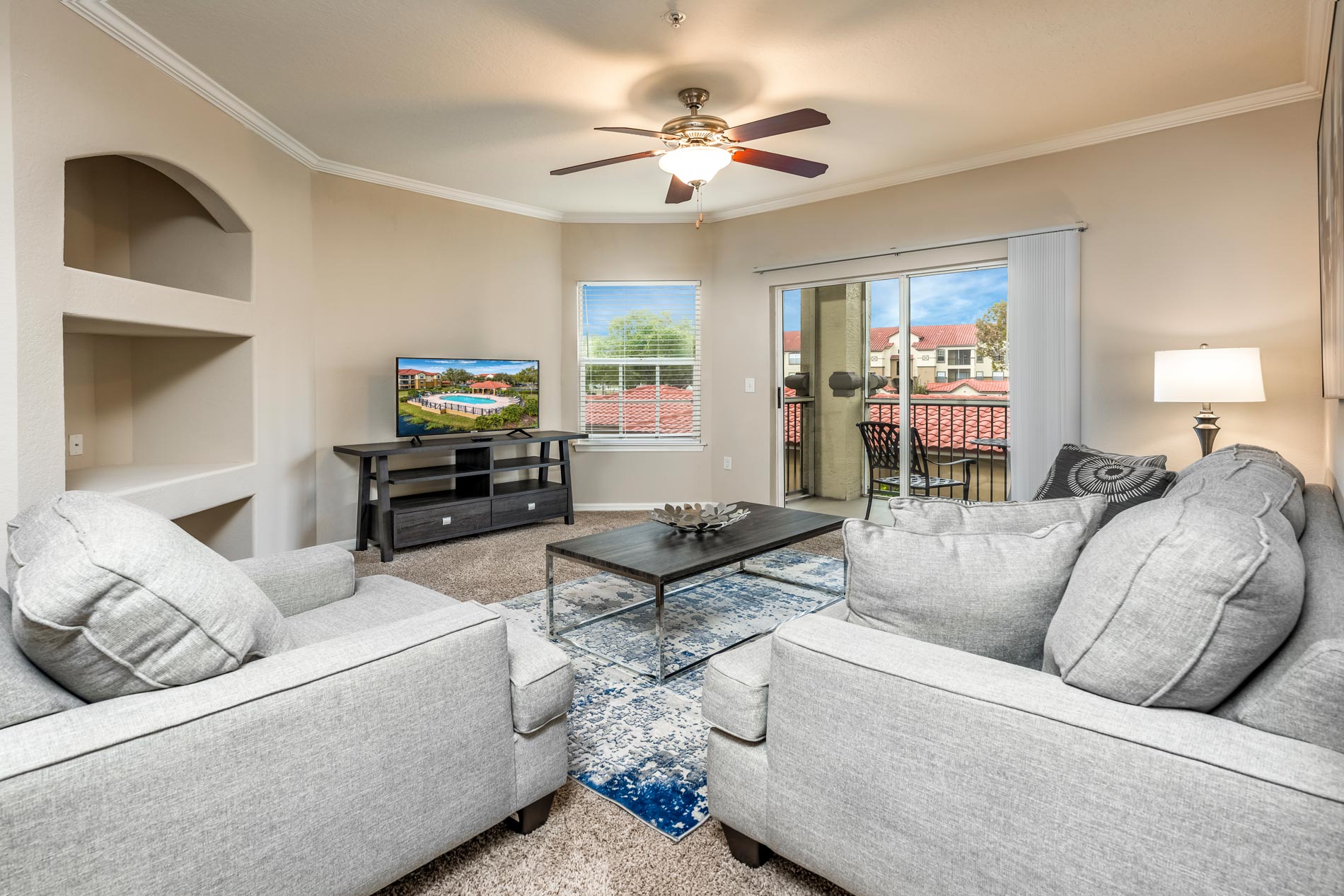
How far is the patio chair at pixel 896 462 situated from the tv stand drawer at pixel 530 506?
2.29m

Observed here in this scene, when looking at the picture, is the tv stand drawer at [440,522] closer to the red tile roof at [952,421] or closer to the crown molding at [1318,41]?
the red tile roof at [952,421]

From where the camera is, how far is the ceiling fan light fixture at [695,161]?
3.22m

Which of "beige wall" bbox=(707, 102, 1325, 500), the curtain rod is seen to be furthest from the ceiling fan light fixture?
"beige wall" bbox=(707, 102, 1325, 500)

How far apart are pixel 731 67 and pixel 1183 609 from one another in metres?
2.98

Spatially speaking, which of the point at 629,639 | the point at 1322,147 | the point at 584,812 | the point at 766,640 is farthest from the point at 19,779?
the point at 1322,147

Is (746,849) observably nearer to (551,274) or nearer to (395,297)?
(395,297)

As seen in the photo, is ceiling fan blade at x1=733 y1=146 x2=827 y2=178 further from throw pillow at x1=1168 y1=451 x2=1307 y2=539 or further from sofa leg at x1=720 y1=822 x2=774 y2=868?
sofa leg at x1=720 y1=822 x2=774 y2=868

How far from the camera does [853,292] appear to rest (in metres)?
5.19

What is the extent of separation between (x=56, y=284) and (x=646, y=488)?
4176 millimetres

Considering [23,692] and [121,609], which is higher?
[121,609]

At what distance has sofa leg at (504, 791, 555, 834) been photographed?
1.64 meters

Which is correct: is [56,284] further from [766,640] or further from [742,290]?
[742,290]

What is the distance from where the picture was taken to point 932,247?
15.3 ft

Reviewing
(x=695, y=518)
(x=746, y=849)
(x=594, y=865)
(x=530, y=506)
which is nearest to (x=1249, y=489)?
(x=746, y=849)
